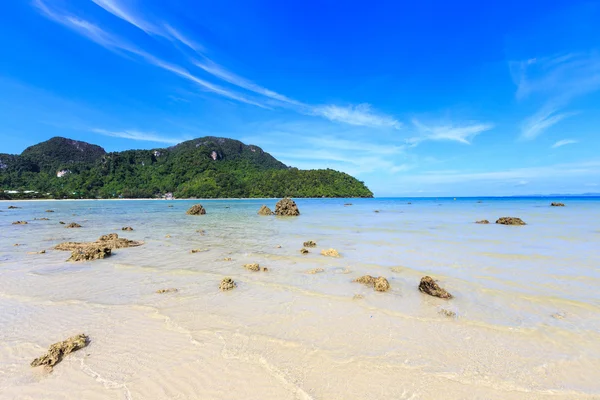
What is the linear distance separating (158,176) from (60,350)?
151269mm

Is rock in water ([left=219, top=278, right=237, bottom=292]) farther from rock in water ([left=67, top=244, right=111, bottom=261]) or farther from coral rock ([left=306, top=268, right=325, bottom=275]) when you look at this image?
rock in water ([left=67, top=244, right=111, bottom=261])

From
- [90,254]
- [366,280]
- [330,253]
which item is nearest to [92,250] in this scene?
[90,254]

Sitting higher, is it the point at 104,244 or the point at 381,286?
the point at 381,286

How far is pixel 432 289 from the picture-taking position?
622cm

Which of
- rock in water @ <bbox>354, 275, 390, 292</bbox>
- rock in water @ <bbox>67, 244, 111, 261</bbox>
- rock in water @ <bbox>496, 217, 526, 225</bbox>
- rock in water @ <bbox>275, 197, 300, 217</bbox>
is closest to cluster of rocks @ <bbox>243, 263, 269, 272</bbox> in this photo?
rock in water @ <bbox>354, 275, 390, 292</bbox>

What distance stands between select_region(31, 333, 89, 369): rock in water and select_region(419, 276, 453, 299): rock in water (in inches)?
260

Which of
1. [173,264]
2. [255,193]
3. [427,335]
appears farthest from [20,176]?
[427,335]

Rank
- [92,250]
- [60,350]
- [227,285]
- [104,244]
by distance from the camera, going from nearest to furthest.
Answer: [60,350] < [227,285] < [92,250] < [104,244]

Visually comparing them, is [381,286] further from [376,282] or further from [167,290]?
[167,290]

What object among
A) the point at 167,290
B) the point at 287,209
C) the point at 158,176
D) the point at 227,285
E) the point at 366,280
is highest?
the point at 158,176

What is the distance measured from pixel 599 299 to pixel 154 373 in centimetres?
888

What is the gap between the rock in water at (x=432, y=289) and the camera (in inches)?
239

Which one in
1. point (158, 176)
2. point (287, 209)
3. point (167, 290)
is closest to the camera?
point (167, 290)

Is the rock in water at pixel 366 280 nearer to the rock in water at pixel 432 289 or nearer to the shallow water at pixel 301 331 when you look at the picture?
the shallow water at pixel 301 331
